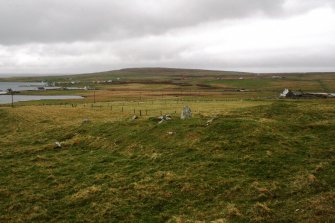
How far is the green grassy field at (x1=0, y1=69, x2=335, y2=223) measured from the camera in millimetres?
17609

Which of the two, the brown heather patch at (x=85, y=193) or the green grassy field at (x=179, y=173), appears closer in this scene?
the green grassy field at (x=179, y=173)

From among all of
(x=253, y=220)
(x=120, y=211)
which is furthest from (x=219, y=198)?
(x=120, y=211)

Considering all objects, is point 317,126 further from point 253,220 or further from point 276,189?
point 253,220

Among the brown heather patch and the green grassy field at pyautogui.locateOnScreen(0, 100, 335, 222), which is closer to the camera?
the green grassy field at pyautogui.locateOnScreen(0, 100, 335, 222)

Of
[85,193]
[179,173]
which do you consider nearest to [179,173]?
[179,173]

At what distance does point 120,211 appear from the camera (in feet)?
59.6

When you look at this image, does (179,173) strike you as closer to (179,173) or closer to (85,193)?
(179,173)

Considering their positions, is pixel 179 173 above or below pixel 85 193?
above

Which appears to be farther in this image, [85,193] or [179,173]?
[179,173]

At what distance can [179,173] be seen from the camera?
23.1m

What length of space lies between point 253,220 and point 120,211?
7185 mm

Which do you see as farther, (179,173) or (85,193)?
Answer: (179,173)

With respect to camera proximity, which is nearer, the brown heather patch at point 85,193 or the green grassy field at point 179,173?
the green grassy field at point 179,173

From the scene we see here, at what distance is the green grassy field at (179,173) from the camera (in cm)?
1761
